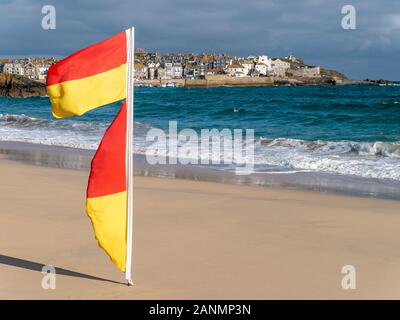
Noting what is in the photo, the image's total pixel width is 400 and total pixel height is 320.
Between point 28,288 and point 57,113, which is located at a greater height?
point 57,113

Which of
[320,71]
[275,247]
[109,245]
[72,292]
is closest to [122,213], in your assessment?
[109,245]

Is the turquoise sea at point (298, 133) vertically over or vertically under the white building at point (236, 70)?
under

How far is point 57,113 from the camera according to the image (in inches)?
189

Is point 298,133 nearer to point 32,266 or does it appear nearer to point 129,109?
point 32,266

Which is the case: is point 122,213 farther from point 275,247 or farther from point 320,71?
point 320,71

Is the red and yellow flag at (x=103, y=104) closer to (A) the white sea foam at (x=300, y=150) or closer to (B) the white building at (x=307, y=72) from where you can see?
(A) the white sea foam at (x=300, y=150)

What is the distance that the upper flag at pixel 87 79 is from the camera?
15.5ft

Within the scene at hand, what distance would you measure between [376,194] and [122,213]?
6.51 m

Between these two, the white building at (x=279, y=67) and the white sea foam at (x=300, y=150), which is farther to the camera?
the white building at (x=279, y=67)

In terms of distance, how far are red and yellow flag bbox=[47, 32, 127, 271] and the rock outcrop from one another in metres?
81.6

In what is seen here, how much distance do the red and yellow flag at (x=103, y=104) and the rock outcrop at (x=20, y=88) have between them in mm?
81611

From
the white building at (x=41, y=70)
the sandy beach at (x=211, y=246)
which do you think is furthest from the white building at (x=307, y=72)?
the sandy beach at (x=211, y=246)

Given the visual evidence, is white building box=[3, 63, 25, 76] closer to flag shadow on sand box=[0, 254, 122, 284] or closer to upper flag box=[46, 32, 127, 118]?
flag shadow on sand box=[0, 254, 122, 284]

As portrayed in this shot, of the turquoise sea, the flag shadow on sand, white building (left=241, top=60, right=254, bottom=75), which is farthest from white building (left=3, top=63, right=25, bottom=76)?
the flag shadow on sand
